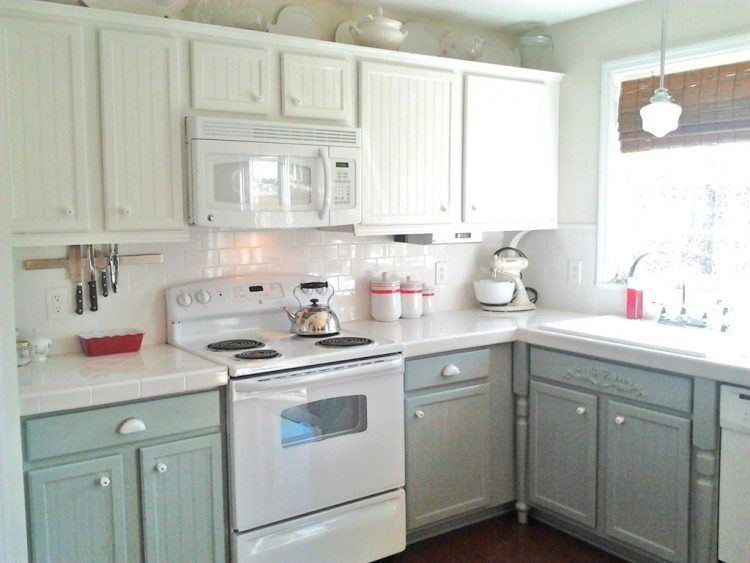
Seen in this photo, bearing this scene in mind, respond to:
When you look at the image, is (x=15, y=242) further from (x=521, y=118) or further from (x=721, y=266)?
(x=721, y=266)

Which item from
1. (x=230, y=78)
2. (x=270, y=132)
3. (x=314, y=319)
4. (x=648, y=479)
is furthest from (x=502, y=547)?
(x=230, y=78)

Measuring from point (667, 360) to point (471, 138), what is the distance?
140 centimetres

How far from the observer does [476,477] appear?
3287 mm

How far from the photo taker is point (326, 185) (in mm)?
2967

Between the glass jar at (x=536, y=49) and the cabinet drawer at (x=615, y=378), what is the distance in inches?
62.6

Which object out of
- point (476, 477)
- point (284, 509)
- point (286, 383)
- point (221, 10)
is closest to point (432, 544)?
point (476, 477)

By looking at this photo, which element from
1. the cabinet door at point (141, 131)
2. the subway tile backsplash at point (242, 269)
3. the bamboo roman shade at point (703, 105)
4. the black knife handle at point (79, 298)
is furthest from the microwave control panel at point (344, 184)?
the bamboo roman shade at point (703, 105)

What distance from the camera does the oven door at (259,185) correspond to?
270 cm

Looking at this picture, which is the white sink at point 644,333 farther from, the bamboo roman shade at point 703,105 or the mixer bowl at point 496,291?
the bamboo roman shade at point 703,105

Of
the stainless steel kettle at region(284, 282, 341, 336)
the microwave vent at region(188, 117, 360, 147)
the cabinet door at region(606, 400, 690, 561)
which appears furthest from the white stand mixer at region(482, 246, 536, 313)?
the microwave vent at region(188, 117, 360, 147)

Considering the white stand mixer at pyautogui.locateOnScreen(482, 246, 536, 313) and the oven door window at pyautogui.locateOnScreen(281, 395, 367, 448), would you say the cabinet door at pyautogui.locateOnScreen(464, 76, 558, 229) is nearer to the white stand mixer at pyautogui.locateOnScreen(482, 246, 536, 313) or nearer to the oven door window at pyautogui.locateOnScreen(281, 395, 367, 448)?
the white stand mixer at pyautogui.locateOnScreen(482, 246, 536, 313)

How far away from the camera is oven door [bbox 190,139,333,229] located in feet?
8.86

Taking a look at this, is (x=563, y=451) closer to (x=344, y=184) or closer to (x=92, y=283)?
(x=344, y=184)

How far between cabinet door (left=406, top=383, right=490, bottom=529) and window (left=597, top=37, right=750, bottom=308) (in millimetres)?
1073
